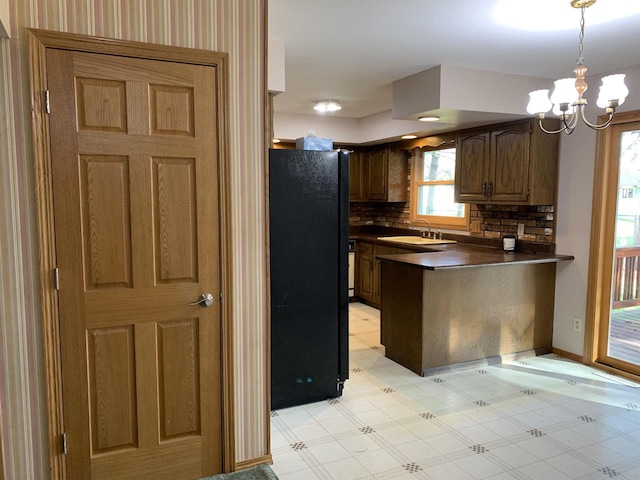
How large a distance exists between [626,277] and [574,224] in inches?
23.3

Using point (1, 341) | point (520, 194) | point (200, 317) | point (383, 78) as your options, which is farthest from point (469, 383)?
point (1, 341)

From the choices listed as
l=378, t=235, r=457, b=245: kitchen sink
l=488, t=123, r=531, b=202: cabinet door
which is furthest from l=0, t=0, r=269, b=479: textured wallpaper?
l=378, t=235, r=457, b=245: kitchen sink

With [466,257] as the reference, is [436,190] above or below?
above

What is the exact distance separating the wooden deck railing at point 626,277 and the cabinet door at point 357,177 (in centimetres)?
339

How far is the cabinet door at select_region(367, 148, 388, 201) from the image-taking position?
629 cm

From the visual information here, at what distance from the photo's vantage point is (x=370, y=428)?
2.94 metres

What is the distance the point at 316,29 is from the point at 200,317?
6.13 ft

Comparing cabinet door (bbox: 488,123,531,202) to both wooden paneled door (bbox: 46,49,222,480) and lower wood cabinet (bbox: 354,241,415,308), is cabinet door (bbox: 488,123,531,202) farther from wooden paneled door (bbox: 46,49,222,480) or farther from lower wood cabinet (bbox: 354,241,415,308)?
wooden paneled door (bbox: 46,49,222,480)

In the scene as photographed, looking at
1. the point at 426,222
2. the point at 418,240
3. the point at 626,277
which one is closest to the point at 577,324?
the point at 626,277

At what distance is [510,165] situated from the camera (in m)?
4.28

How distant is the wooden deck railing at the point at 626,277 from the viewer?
12.4 feet

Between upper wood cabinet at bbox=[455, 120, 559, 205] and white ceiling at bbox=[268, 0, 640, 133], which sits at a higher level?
white ceiling at bbox=[268, 0, 640, 133]

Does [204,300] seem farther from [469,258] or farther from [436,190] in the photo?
[436,190]

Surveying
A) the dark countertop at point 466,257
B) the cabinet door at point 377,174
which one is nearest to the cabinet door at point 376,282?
the dark countertop at point 466,257
